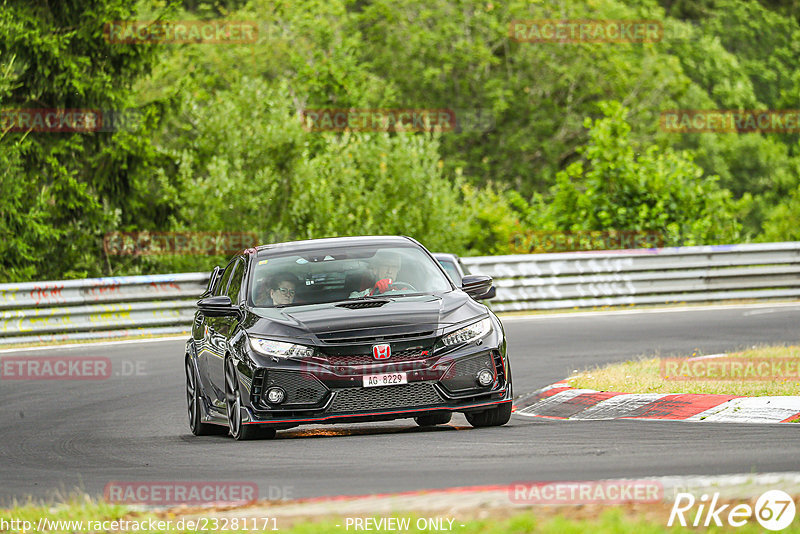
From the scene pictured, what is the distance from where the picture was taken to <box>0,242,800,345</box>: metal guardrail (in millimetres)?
20812

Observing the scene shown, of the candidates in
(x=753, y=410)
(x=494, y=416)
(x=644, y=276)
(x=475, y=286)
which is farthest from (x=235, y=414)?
(x=644, y=276)

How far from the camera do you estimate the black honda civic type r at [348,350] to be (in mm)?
9477

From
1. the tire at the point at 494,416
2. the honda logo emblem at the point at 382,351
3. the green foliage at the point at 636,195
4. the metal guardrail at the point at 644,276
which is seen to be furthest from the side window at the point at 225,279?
the green foliage at the point at 636,195

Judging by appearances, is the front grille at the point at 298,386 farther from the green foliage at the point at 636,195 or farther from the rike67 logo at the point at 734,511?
the green foliage at the point at 636,195

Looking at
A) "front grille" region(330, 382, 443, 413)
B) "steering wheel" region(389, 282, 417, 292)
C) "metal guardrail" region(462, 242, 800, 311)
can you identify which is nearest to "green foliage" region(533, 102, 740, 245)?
"metal guardrail" region(462, 242, 800, 311)

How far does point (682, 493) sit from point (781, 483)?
0.51 meters

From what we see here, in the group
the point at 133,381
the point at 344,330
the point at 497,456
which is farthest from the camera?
the point at 133,381

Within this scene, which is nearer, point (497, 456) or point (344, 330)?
point (497, 456)

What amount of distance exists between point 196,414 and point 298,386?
1.89 meters

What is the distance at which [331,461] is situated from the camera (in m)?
8.40

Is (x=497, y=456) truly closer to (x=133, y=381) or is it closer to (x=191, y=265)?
(x=133, y=381)

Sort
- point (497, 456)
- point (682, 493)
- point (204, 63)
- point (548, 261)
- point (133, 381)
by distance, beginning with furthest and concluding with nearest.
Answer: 1. point (204, 63)
2. point (548, 261)
3. point (133, 381)
4. point (497, 456)
5. point (682, 493)

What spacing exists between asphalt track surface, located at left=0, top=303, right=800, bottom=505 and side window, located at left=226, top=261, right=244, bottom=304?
46.7 inches

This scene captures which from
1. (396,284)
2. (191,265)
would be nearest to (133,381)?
(396,284)
